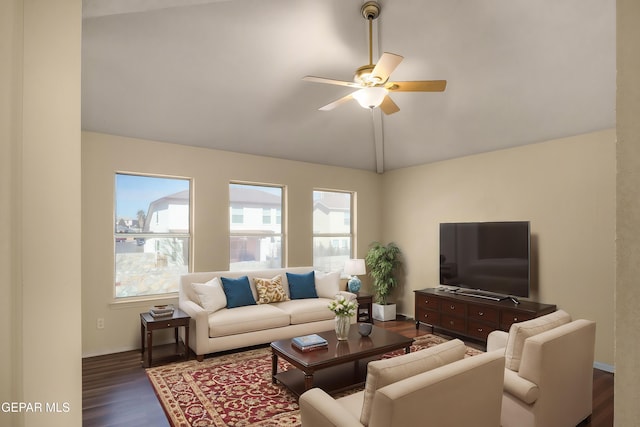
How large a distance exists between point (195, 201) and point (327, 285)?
223 centimetres

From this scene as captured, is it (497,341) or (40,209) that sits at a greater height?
(40,209)

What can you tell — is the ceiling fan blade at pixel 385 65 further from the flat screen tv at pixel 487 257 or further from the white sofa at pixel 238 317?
the white sofa at pixel 238 317

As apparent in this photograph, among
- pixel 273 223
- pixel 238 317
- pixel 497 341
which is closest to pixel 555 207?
pixel 497 341

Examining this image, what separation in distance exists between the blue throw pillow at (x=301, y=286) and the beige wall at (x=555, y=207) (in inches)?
77.2

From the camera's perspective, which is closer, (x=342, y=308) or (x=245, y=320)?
(x=342, y=308)

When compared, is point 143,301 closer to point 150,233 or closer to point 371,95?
point 150,233

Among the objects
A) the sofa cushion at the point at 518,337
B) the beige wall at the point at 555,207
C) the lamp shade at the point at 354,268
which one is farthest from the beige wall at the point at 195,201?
the sofa cushion at the point at 518,337

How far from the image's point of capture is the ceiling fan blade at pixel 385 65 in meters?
2.52

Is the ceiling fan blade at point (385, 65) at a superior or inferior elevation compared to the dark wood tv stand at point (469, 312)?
superior

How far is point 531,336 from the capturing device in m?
2.36

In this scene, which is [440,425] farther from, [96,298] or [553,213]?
[96,298]

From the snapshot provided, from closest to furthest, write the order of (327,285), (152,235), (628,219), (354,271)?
(628,219)
(152,235)
(327,285)
(354,271)

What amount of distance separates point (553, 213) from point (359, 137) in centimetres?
289

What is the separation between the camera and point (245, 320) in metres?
4.16
